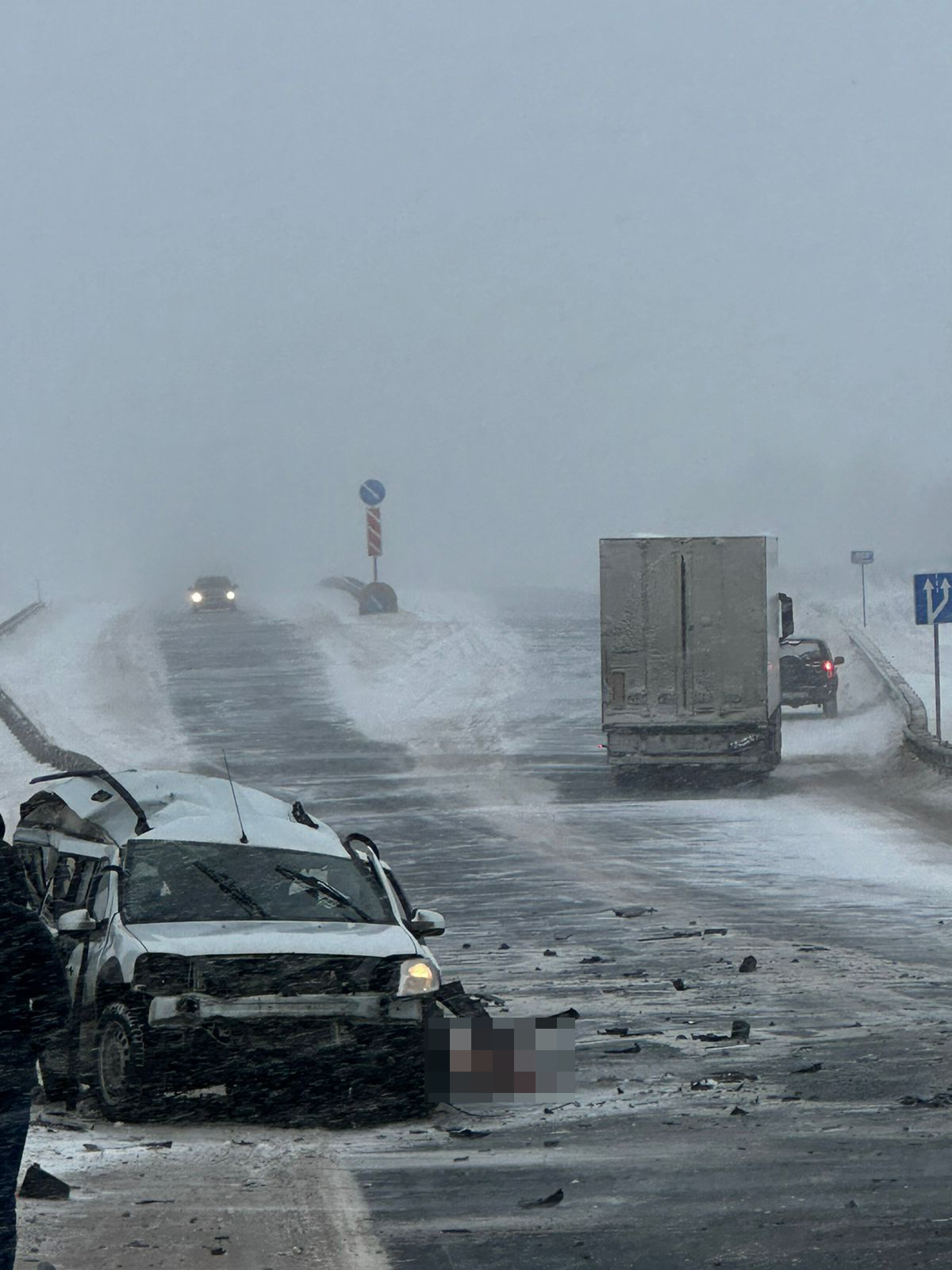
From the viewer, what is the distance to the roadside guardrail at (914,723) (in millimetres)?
24375

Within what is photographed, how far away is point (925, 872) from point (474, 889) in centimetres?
400

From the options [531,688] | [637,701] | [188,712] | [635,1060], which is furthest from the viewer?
[531,688]

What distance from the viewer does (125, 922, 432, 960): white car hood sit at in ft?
26.8

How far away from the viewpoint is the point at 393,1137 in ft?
25.8

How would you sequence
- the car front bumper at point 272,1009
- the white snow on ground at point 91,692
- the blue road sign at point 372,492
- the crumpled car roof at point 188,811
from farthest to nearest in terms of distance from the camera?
the blue road sign at point 372,492, the white snow on ground at point 91,692, the crumpled car roof at point 188,811, the car front bumper at point 272,1009

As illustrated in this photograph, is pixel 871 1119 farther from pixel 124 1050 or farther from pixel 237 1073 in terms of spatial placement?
pixel 124 1050

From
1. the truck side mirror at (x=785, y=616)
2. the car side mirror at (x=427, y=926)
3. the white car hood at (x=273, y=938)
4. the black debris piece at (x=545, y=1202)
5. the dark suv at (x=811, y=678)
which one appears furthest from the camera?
the dark suv at (x=811, y=678)

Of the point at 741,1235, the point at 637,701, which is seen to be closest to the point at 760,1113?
the point at 741,1235

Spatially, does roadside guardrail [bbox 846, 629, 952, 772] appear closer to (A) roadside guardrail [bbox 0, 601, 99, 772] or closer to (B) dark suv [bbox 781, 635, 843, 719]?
(B) dark suv [bbox 781, 635, 843, 719]

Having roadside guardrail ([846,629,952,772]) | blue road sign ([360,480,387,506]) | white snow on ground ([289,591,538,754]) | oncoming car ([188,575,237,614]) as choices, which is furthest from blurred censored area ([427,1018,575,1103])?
oncoming car ([188,575,237,614])

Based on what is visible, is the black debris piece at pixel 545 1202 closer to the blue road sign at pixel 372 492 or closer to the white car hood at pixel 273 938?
the white car hood at pixel 273 938

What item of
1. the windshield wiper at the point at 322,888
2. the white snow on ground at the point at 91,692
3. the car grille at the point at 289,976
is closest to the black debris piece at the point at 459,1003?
the car grille at the point at 289,976

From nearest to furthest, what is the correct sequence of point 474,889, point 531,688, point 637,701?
point 474,889, point 637,701, point 531,688

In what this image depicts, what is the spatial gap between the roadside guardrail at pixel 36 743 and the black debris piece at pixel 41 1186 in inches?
581
